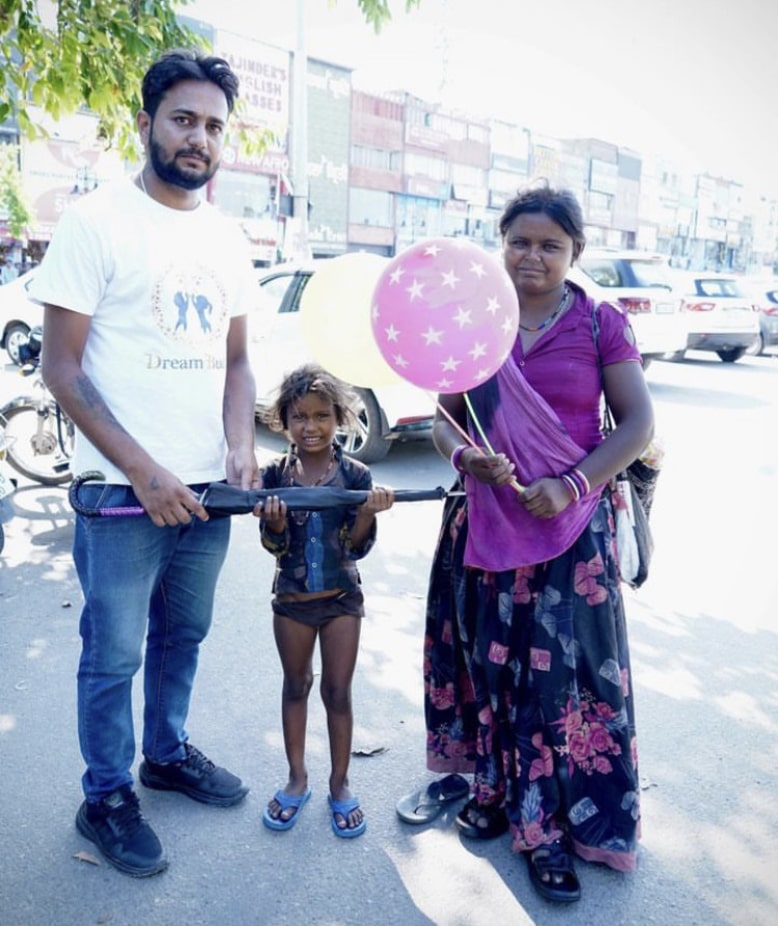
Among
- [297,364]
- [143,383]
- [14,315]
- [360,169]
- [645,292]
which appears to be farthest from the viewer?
[360,169]

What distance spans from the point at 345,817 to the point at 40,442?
452 cm

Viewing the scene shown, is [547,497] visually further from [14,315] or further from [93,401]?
[14,315]

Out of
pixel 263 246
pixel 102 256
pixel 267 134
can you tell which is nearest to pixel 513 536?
pixel 102 256

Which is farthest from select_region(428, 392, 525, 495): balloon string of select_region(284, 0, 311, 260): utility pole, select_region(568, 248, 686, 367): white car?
select_region(284, 0, 311, 260): utility pole

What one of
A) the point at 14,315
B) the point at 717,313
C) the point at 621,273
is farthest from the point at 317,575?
the point at 717,313

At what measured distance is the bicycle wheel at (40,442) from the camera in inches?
236

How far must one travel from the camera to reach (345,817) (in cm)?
244

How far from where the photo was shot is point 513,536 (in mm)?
2236

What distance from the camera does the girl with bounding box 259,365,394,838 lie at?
2.37 metres

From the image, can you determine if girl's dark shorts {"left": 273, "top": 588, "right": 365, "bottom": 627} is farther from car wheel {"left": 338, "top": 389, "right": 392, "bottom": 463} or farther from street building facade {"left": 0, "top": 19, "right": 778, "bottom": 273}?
street building facade {"left": 0, "top": 19, "right": 778, "bottom": 273}

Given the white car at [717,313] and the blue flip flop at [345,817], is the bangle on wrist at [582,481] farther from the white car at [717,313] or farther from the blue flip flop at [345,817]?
the white car at [717,313]

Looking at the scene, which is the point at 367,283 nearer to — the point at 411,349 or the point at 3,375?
the point at 411,349

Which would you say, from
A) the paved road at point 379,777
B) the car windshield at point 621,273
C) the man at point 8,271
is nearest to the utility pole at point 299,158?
the car windshield at point 621,273

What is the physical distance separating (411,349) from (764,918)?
5.88 feet
